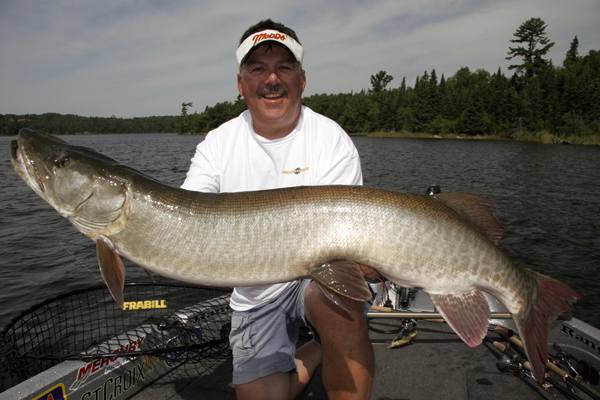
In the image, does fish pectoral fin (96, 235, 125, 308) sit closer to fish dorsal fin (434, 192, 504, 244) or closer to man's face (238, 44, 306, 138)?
man's face (238, 44, 306, 138)

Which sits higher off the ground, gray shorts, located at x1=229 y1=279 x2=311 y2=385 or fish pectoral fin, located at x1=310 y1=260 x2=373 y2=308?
fish pectoral fin, located at x1=310 y1=260 x2=373 y2=308

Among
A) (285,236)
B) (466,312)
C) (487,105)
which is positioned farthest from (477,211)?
(487,105)

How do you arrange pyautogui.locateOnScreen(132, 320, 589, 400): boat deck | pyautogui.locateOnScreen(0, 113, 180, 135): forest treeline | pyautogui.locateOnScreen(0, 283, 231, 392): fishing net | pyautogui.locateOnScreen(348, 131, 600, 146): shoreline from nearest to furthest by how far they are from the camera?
pyautogui.locateOnScreen(0, 283, 231, 392): fishing net → pyautogui.locateOnScreen(132, 320, 589, 400): boat deck → pyautogui.locateOnScreen(348, 131, 600, 146): shoreline → pyautogui.locateOnScreen(0, 113, 180, 135): forest treeline

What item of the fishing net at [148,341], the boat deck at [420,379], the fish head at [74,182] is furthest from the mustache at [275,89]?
the boat deck at [420,379]

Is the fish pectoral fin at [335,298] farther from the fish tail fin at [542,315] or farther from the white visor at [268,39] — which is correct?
the white visor at [268,39]

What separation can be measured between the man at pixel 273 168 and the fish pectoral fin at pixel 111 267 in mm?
669

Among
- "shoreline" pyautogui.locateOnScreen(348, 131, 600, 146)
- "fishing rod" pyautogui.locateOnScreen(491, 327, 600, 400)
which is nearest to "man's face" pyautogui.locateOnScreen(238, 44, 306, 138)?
"fishing rod" pyautogui.locateOnScreen(491, 327, 600, 400)

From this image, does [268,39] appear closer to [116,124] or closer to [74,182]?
[74,182]

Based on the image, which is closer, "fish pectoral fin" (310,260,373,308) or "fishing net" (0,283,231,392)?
"fish pectoral fin" (310,260,373,308)

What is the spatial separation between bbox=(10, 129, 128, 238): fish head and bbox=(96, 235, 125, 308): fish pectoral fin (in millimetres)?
87

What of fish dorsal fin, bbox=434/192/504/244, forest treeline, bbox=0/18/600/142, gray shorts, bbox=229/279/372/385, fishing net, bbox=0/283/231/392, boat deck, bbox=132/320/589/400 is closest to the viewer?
fish dorsal fin, bbox=434/192/504/244

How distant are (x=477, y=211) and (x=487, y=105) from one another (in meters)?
75.9

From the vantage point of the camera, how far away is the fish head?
211 centimetres

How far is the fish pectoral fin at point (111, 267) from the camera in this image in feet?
6.61
